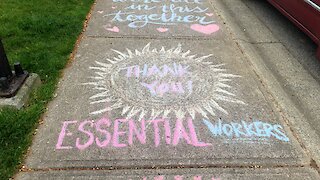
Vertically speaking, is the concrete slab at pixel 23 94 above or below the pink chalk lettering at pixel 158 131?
above

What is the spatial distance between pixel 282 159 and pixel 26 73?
2.88 m

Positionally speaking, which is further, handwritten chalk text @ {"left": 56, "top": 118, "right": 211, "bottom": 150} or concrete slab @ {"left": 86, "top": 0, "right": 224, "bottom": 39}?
concrete slab @ {"left": 86, "top": 0, "right": 224, "bottom": 39}

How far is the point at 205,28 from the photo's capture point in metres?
5.75

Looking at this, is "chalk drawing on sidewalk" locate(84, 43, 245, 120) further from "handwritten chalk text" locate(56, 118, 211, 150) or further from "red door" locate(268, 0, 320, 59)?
"red door" locate(268, 0, 320, 59)

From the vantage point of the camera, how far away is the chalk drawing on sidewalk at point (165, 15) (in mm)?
5816

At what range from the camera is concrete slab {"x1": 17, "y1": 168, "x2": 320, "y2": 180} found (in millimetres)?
2895

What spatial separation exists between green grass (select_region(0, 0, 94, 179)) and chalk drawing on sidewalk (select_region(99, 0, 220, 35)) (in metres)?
0.70

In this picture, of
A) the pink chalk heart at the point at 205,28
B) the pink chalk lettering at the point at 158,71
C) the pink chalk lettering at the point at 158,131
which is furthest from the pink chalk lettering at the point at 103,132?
the pink chalk heart at the point at 205,28

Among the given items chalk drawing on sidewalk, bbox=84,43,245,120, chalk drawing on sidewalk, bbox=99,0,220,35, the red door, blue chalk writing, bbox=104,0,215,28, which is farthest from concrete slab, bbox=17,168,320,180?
blue chalk writing, bbox=104,0,215,28

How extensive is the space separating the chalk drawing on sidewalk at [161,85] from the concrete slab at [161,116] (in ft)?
0.04

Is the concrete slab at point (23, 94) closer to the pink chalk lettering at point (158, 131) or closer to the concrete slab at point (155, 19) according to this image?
the pink chalk lettering at point (158, 131)

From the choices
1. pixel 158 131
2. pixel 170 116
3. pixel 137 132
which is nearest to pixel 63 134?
pixel 137 132

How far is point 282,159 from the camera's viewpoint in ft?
10.2

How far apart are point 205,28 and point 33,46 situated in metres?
2.72
